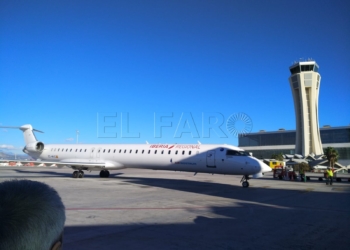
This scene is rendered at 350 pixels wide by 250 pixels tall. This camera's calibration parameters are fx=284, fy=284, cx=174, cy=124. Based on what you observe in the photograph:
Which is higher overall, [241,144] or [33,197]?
[241,144]

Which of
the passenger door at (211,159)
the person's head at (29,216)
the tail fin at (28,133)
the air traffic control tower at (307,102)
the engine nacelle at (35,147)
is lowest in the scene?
the person's head at (29,216)

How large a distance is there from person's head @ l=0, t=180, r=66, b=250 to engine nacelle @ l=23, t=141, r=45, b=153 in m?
→ 28.5

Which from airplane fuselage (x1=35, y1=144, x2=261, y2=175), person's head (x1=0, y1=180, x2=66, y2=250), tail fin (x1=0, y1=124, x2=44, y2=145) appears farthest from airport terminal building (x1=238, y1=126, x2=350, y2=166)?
person's head (x1=0, y1=180, x2=66, y2=250)

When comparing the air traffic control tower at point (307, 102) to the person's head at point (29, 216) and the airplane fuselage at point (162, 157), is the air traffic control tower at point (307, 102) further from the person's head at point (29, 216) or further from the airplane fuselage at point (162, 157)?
the person's head at point (29, 216)

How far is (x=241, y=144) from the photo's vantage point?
269ft

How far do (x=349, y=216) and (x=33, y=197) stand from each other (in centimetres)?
986

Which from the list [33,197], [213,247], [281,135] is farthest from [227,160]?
[281,135]

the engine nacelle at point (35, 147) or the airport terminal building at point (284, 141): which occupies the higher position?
the airport terminal building at point (284, 141)

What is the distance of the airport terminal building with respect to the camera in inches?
2623

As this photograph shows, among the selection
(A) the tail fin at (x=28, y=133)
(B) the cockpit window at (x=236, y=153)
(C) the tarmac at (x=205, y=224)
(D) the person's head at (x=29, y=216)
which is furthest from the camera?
(A) the tail fin at (x=28, y=133)

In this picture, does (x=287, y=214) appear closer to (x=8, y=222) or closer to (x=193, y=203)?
(x=193, y=203)

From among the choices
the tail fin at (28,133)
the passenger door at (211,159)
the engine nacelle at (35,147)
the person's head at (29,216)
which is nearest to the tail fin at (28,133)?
the tail fin at (28,133)

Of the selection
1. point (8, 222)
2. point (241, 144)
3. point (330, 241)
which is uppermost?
point (241, 144)

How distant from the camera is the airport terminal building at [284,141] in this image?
219 feet
